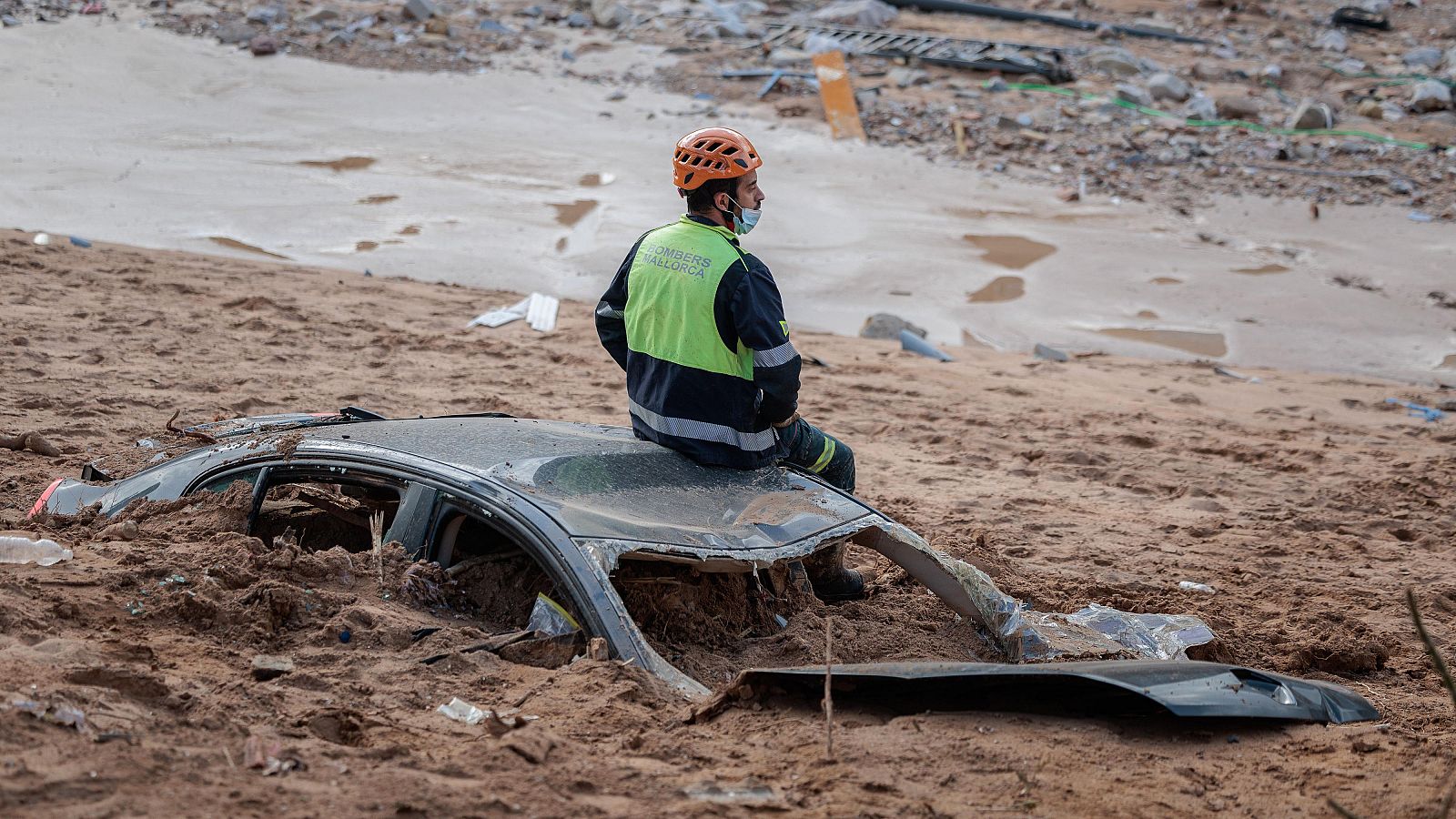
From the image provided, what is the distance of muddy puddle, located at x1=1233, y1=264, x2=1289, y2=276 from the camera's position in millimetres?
12815

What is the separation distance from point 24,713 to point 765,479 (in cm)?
232

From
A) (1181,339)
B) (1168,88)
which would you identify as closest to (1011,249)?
(1181,339)

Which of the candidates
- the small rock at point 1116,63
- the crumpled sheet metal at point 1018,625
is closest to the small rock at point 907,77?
the small rock at point 1116,63

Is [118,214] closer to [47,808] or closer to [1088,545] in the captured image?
[1088,545]

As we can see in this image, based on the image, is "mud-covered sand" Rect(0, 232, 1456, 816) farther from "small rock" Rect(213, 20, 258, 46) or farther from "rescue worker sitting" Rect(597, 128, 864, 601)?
"small rock" Rect(213, 20, 258, 46)

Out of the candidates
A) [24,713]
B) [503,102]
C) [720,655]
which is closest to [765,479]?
[720,655]

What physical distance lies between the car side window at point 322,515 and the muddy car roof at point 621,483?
0.81 ft

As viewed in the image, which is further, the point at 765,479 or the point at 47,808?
the point at 765,479

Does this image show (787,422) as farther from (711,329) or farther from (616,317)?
(616,317)

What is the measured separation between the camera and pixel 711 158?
4.39 m

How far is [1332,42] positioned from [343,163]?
17.6m

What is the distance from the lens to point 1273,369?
10461 mm

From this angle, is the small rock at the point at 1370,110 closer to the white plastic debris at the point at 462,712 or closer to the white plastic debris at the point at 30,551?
the white plastic debris at the point at 462,712

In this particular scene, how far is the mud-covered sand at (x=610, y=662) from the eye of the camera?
9.44 ft
